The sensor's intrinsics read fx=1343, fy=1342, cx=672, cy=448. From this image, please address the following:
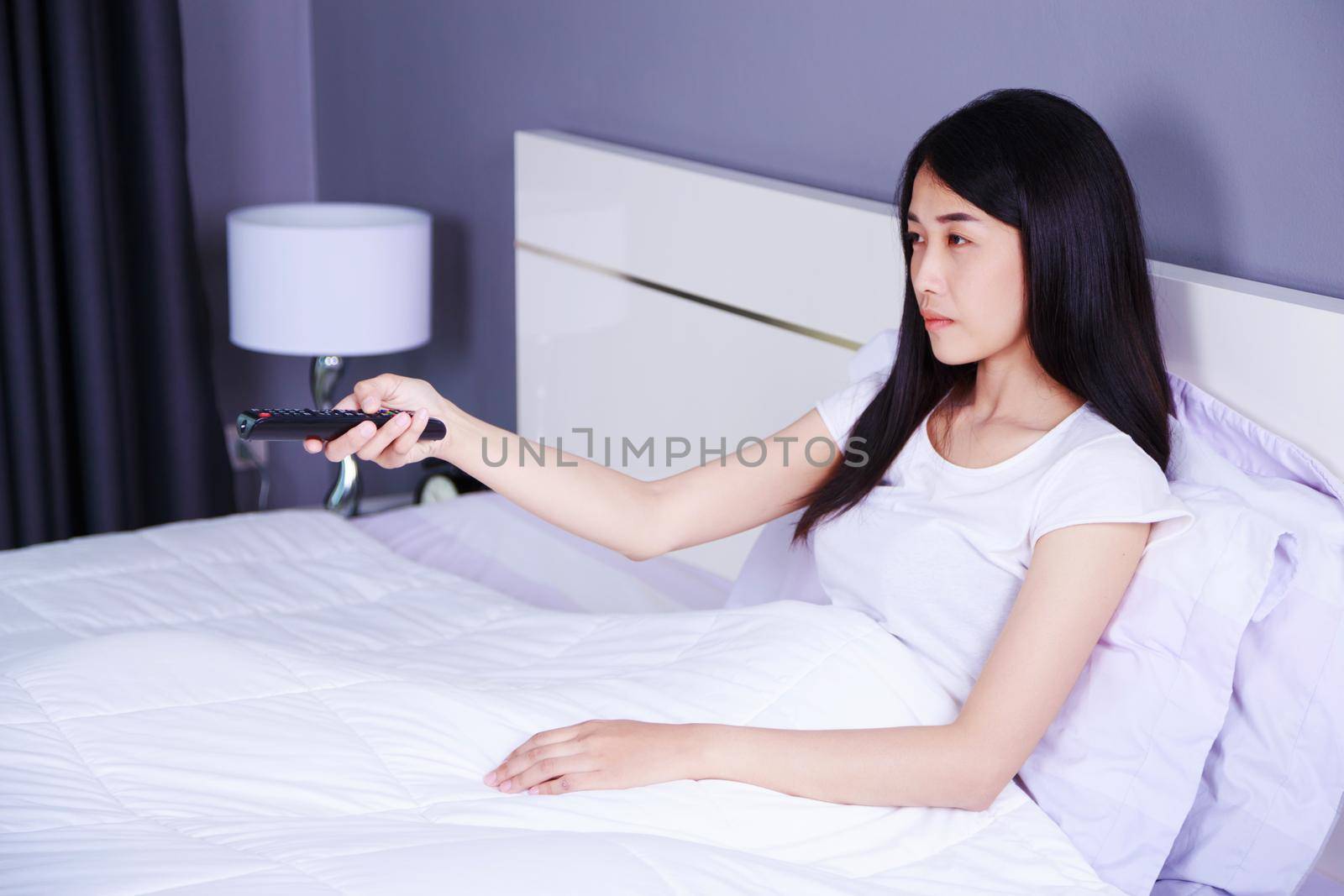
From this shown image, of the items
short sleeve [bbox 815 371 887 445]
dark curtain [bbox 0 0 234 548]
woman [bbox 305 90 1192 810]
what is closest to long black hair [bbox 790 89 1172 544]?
woman [bbox 305 90 1192 810]

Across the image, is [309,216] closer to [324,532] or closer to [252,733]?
[324,532]

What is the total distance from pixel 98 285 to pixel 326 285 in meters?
0.53

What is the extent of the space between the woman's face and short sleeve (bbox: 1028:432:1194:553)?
154 millimetres

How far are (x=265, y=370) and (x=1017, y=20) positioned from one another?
225 cm

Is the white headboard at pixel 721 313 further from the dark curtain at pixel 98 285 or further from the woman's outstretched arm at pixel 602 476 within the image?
the dark curtain at pixel 98 285

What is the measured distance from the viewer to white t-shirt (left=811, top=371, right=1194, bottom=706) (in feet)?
4.13

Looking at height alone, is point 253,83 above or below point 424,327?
above

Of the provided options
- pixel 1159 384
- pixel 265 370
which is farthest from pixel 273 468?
pixel 1159 384

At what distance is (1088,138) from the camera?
4.25ft

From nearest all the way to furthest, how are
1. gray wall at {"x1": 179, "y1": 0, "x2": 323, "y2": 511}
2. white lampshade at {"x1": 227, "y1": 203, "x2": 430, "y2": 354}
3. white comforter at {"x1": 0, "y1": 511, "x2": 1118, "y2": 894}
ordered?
white comforter at {"x1": 0, "y1": 511, "x2": 1118, "y2": 894}, white lampshade at {"x1": 227, "y1": 203, "x2": 430, "y2": 354}, gray wall at {"x1": 179, "y1": 0, "x2": 323, "y2": 511}

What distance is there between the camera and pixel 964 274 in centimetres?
134

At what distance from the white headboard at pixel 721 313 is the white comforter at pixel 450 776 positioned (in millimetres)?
462

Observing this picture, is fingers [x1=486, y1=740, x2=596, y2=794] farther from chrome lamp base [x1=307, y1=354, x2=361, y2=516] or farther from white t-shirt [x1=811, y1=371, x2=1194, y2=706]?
chrome lamp base [x1=307, y1=354, x2=361, y2=516]

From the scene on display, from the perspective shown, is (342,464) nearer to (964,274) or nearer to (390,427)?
(390,427)
